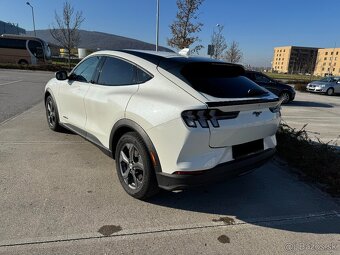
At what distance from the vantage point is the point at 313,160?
4.70 metres

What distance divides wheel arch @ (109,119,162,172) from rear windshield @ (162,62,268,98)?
71cm

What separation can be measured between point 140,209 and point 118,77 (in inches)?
65.3

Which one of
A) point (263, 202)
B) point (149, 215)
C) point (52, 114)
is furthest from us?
point (52, 114)

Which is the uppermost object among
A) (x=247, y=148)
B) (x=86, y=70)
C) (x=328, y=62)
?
(x=328, y=62)

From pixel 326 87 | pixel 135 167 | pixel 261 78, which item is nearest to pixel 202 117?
pixel 135 167

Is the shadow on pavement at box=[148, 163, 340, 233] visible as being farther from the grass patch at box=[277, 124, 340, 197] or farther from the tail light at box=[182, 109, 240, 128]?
the tail light at box=[182, 109, 240, 128]

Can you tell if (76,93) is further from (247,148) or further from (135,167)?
(247,148)

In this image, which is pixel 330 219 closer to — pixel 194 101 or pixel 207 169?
pixel 207 169

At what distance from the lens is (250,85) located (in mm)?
3666

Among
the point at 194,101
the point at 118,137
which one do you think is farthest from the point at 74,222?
the point at 194,101

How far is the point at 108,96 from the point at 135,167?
39.3 inches

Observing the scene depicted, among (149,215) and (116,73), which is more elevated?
(116,73)

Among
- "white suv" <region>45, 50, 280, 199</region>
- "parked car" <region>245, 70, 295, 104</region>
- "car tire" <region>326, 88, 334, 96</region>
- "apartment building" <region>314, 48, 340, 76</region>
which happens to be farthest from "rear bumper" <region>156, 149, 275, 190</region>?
"apartment building" <region>314, 48, 340, 76</region>

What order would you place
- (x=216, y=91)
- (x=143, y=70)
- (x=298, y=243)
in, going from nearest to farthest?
(x=298, y=243)
(x=216, y=91)
(x=143, y=70)
